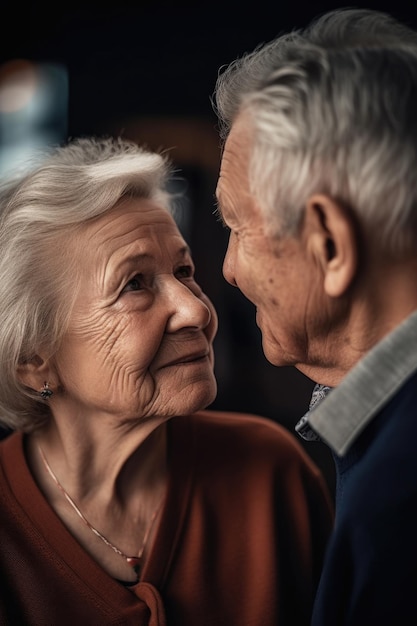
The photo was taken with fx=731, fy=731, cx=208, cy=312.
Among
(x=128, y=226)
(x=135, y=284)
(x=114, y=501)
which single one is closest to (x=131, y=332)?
(x=135, y=284)

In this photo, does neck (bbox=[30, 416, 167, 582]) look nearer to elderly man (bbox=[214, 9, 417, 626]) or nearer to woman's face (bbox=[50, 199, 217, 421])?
woman's face (bbox=[50, 199, 217, 421])

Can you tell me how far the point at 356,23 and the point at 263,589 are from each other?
1.13m

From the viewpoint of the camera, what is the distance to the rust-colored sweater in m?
1.42

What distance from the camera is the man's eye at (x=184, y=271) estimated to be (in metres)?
1.63

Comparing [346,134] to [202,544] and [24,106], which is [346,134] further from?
[24,106]

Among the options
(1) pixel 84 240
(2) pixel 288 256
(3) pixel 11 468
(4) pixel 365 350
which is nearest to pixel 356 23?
(2) pixel 288 256

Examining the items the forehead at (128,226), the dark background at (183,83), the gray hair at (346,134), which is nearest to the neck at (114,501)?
the forehead at (128,226)

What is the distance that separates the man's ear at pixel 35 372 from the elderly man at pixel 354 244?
2.06ft

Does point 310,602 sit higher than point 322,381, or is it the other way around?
point 322,381

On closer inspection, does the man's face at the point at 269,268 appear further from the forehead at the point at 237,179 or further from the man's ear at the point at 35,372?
the man's ear at the point at 35,372

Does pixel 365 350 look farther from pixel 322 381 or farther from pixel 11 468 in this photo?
pixel 11 468

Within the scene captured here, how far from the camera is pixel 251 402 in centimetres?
496

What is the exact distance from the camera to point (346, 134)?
98 cm

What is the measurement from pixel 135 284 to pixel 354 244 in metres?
0.64
